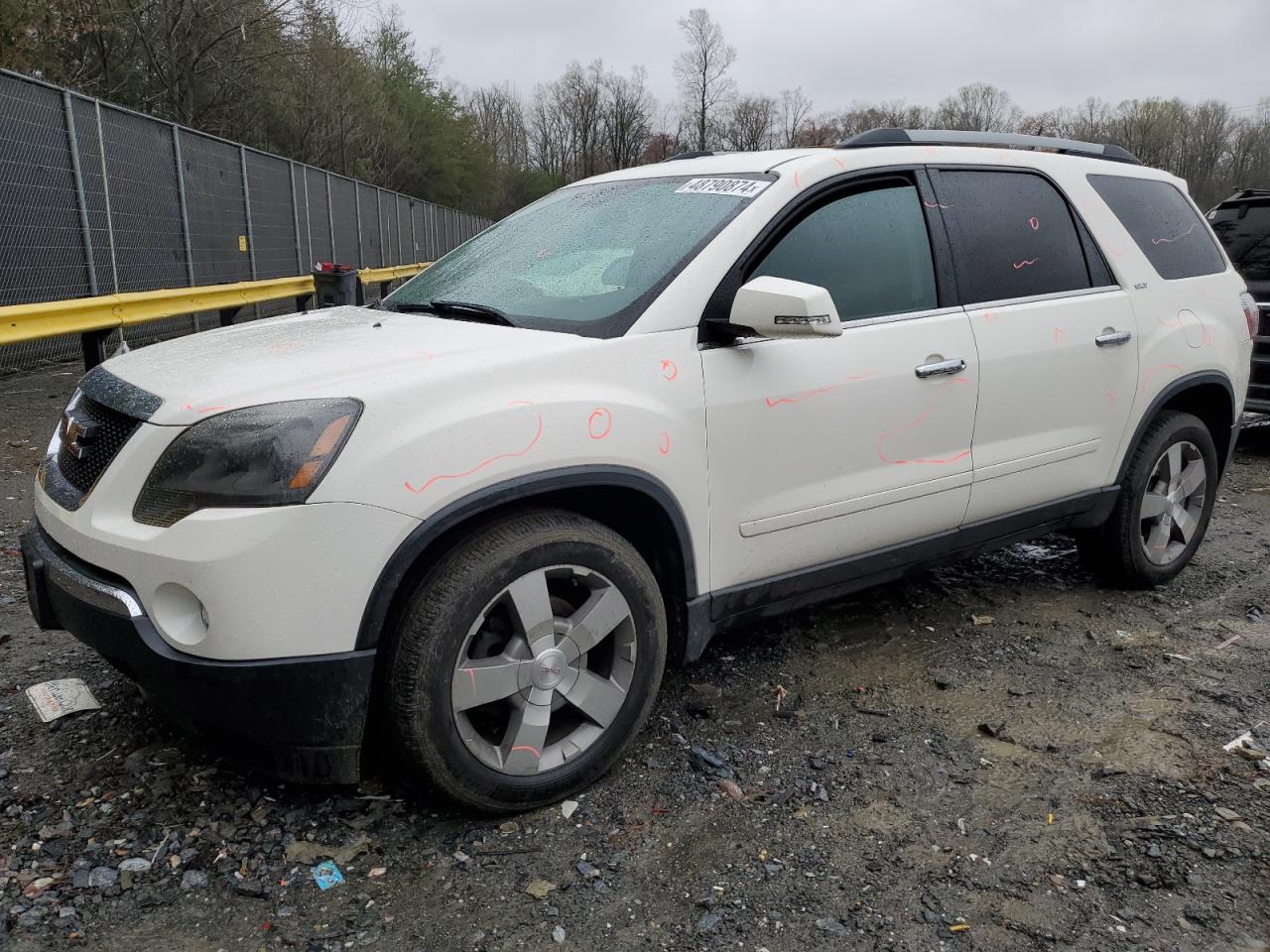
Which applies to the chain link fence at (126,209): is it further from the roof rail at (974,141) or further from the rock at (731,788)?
the rock at (731,788)

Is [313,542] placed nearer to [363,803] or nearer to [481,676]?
[481,676]

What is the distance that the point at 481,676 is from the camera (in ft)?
8.13

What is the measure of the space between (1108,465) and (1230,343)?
1012 millimetres

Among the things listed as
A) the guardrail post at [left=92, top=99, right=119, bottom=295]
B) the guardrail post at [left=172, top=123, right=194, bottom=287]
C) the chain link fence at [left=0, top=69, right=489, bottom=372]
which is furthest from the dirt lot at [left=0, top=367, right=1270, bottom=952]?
the guardrail post at [left=172, top=123, right=194, bottom=287]

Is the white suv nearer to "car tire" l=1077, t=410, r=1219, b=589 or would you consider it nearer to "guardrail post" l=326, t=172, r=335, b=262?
"car tire" l=1077, t=410, r=1219, b=589

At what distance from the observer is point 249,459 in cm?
224

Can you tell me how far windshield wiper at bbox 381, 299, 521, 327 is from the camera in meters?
2.98

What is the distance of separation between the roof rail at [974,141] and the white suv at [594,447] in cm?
2

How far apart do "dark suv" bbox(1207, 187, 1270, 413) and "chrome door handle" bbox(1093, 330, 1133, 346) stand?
4773mm

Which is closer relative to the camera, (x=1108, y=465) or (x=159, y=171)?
(x=1108, y=465)

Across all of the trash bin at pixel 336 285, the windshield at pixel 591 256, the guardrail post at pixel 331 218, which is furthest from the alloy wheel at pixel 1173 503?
the guardrail post at pixel 331 218

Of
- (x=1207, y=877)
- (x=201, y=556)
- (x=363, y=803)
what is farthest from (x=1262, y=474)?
(x=201, y=556)

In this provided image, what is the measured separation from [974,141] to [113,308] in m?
6.32

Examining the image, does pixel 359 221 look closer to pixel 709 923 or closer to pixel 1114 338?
pixel 1114 338
